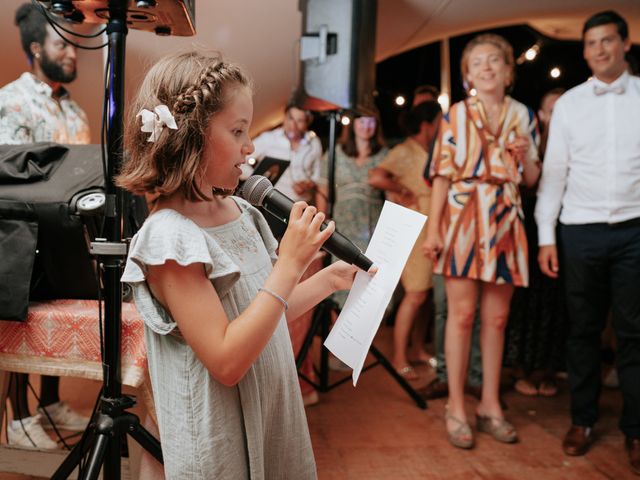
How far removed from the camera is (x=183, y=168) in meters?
0.84

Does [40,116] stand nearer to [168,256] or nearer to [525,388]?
[168,256]

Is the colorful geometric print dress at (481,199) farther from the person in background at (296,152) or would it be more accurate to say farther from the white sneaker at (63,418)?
the white sneaker at (63,418)

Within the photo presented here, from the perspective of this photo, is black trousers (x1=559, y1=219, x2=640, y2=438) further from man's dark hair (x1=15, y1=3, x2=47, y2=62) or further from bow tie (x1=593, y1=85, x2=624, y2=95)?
man's dark hair (x1=15, y1=3, x2=47, y2=62)

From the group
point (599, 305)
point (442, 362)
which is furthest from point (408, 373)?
point (599, 305)

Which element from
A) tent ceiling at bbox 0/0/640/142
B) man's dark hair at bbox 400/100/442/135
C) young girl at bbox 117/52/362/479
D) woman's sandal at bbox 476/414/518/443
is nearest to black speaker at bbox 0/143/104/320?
young girl at bbox 117/52/362/479

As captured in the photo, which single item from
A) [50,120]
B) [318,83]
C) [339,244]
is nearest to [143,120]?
[339,244]

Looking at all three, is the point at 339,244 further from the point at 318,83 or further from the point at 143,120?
the point at 318,83

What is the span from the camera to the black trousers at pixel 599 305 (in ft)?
6.18

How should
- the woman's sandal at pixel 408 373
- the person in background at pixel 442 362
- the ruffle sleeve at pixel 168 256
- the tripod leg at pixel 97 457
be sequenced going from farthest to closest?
the woman's sandal at pixel 408 373, the person in background at pixel 442 362, the tripod leg at pixel 97 457, the ruffle sleeve at pixel 168 256

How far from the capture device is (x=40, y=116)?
1875mm

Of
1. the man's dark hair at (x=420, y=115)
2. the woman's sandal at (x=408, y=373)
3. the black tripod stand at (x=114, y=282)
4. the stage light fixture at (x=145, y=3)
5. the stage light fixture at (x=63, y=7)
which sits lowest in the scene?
the woman's sandal at (x=408, y=373)

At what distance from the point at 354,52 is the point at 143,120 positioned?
6.14 ft

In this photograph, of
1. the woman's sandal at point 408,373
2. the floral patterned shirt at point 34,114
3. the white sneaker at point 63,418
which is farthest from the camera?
the woman's sandal at point 408,373

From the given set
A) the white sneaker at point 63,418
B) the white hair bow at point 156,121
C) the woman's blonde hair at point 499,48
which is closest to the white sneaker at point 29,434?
the white sneaker at point 63,418
